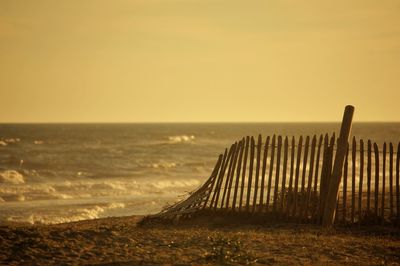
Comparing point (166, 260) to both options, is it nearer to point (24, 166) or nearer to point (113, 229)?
point (113, 229)

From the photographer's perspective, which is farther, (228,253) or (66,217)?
(66,217)

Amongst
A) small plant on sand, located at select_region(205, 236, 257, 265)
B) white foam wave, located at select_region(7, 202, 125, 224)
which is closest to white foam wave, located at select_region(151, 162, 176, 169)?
white foam wave, located at select_region(7, 202, 125, 224)

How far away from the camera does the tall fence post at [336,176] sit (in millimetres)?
11023

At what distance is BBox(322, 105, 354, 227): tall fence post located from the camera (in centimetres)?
1102

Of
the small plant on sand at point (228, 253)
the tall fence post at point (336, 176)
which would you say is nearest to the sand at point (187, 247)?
the small plant on sand at point (228, 253)

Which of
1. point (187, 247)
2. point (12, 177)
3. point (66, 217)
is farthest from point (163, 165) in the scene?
point (187, 247)

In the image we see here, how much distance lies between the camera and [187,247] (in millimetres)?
8828

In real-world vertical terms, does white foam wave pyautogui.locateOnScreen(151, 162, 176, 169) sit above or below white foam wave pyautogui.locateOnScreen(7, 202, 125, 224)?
above

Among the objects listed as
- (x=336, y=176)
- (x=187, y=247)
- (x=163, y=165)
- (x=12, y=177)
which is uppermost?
(x=336, y=176)

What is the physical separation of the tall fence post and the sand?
0.65 m

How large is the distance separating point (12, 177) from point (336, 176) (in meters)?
22.9

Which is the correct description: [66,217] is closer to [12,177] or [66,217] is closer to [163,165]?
[12,177]

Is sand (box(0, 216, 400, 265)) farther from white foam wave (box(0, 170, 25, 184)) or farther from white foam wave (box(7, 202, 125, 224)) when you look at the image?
white foam wave (box(0, 170, 25, 184))

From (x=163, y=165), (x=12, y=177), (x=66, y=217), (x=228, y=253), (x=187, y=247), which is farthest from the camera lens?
(x=163, y=165)
